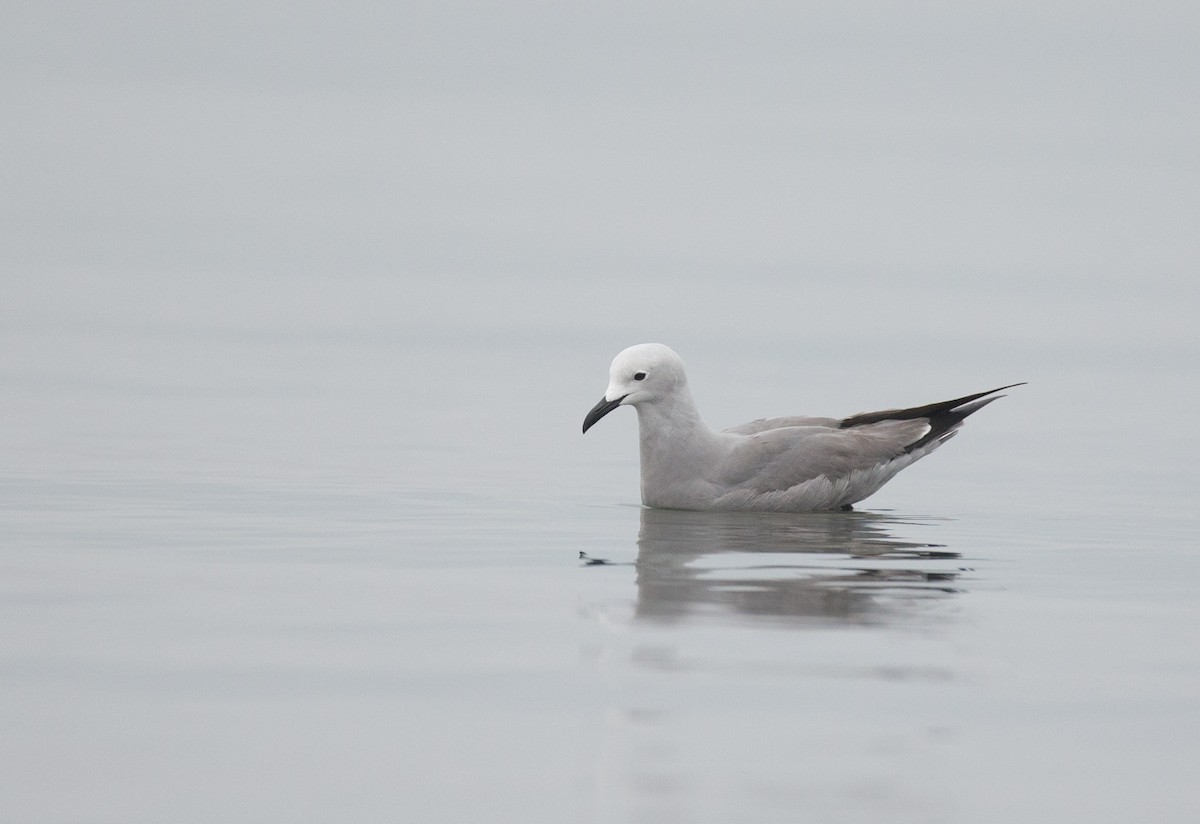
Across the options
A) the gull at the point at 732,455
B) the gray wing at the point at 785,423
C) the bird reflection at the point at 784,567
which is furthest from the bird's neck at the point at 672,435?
the gray wing at the point at 785,423

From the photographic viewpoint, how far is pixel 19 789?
593 cm

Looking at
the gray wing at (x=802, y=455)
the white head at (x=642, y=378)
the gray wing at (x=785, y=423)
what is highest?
the white head at (x=642, y=378)

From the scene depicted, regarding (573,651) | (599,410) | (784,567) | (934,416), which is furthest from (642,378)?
(573,651)

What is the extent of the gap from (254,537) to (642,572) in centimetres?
249

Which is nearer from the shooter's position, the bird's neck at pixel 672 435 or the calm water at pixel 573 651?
the calm water at pixel 573 651

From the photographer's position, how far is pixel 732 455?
13.4 m

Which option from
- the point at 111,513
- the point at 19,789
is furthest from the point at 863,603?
A: the point at 111,513

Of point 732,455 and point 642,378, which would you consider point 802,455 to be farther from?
point 642,378

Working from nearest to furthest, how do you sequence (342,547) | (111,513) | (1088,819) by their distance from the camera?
(1088,819) → (342,547) → (111,513)

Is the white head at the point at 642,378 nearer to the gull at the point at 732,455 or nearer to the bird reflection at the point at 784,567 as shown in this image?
the gull at the point at 732,455

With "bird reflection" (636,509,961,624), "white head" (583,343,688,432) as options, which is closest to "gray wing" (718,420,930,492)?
"bird reflection" (636,509,961,624)

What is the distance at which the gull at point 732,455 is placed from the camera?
1334cm

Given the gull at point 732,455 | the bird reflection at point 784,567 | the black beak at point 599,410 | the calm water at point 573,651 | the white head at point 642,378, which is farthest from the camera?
the white head at point 642,378

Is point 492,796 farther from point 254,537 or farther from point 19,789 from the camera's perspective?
point 254,537
